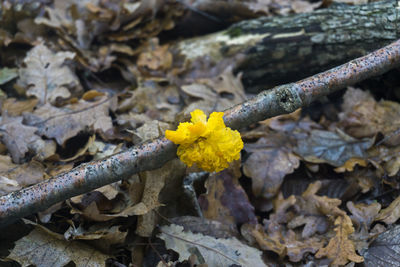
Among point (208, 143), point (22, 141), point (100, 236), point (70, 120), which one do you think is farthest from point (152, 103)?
point (100, 236)

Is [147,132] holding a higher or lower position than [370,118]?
higher

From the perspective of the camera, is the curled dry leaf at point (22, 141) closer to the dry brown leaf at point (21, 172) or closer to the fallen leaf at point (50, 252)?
the dry brown leaf at point (21, 172)

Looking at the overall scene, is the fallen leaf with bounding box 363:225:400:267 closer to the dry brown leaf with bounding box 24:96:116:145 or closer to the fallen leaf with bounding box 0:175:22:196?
the dry brown leaf with bounding box 24:96:116:145

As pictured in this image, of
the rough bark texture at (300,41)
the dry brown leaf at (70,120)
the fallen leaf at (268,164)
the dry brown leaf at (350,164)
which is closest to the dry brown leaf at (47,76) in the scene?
the dry brown leaf at (70,120)

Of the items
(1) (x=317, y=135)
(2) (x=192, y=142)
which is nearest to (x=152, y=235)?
(2) (x=192, y=142)

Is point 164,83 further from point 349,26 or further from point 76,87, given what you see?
point 349,26

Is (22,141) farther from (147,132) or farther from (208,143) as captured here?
(208,143)
